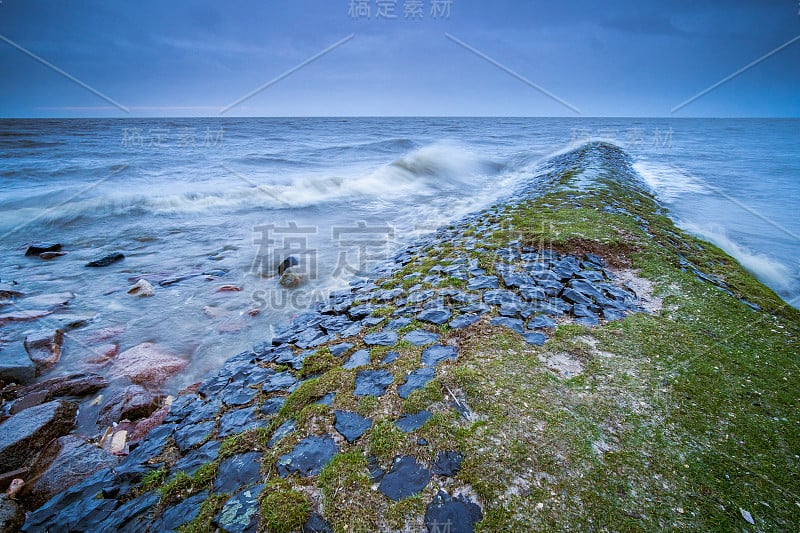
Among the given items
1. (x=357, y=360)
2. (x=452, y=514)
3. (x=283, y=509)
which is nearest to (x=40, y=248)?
(x=357, y=360)

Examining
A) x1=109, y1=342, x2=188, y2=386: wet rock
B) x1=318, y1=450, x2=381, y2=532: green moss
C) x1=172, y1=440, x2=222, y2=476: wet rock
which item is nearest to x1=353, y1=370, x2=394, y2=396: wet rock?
x1=318, y1=450, x2=381, y2=532: green moss

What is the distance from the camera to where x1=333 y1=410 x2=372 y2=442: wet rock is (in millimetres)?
3254

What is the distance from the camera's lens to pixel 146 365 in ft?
19.4

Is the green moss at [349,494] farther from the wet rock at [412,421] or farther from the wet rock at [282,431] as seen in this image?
the wet rock at [282,431]

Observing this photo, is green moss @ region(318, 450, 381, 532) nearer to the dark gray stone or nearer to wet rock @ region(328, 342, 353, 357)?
the dark gray stone

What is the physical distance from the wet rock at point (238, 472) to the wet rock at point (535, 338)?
3.27 metres

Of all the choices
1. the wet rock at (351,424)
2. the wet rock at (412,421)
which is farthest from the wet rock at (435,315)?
the wet rock at (351,424)

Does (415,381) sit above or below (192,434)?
above

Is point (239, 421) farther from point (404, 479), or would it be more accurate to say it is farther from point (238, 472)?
point (404, 479)

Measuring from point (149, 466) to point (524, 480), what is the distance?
3.43 metres

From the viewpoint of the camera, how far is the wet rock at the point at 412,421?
3.22m

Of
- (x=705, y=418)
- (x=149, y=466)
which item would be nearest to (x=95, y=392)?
(x=149, y=466)

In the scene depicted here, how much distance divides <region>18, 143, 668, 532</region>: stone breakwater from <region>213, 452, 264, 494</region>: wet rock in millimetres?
11

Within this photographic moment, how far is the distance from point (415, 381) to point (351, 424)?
32.5 inches
